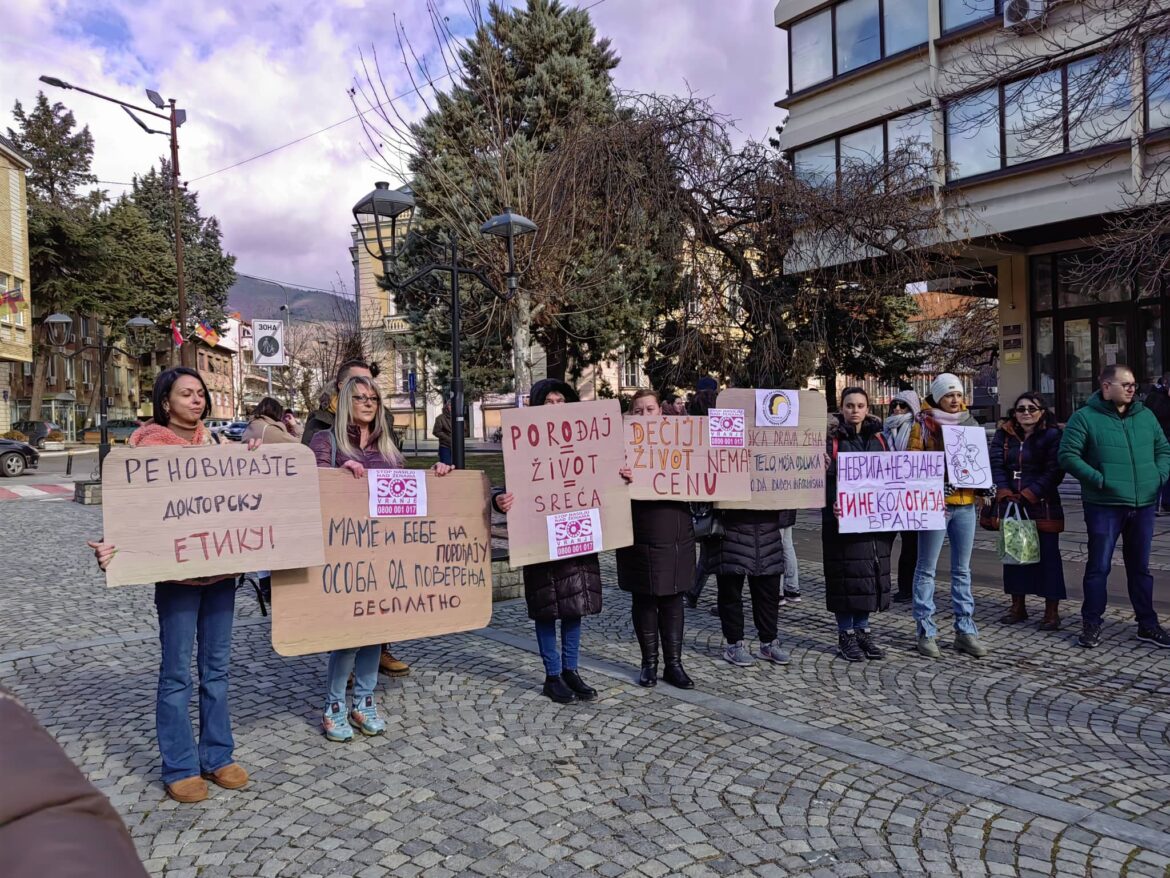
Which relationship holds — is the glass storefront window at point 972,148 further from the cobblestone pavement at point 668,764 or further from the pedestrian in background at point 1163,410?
the cobblestone pavement at point 668,764

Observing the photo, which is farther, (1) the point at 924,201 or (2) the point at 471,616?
(1) the point at 924,201

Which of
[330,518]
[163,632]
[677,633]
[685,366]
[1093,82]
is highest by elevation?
[1093,82]

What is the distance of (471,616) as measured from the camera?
4941 millimetres

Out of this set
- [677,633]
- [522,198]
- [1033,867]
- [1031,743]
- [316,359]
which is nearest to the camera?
[1033,867]

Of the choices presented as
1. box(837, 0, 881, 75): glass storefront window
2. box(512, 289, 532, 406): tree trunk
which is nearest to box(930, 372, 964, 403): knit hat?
box(512, 289, 532, 406): tree trunk

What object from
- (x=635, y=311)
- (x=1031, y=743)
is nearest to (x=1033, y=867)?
(x=1031, y=743)

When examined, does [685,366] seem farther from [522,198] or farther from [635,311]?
[635,311]

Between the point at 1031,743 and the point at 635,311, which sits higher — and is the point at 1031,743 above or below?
below

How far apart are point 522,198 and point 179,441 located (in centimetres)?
1378

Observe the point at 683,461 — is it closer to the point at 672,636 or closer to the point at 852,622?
the point at 672,636

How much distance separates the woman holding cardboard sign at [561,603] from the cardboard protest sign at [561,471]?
10cm

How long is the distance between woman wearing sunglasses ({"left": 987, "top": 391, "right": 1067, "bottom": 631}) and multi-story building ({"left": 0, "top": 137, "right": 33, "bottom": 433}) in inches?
1842

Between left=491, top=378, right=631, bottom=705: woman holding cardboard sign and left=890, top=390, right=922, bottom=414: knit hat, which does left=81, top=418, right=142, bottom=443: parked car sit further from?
left=491, top=378, right=631, bottom=705: woman holding cardboard sign

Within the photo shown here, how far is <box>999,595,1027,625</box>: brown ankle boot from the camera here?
6.93 m
